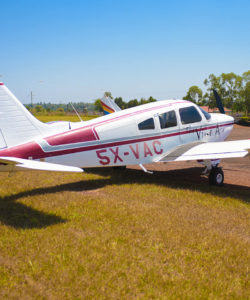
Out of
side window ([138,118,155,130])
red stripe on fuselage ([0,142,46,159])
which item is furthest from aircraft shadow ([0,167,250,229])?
side window ([138,118,155,130])

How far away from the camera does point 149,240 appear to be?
16.8 feet

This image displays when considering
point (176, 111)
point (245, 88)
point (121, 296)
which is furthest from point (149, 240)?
point (245, 88)

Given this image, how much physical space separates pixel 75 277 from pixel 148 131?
5808mm

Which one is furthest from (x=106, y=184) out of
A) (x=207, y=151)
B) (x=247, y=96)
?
(x=247, y=96)

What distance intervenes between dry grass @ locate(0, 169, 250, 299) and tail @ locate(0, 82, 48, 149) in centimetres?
165

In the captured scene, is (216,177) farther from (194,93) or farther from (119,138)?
(194,93)

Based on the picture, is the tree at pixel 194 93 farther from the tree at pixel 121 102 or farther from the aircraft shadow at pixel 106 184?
the aircraft shadow at pixel 106 184

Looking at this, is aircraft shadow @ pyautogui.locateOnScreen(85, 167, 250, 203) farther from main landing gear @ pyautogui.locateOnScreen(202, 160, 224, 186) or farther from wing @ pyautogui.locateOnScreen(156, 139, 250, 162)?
wing @ pyautogui.locateOnScreen(156, 139, 250, 162)

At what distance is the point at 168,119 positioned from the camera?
9562 mm

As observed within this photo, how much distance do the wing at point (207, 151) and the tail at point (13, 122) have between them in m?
4.44

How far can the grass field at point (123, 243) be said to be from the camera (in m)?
3.82

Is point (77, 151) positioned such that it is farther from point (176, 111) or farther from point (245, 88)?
point (245, 88)

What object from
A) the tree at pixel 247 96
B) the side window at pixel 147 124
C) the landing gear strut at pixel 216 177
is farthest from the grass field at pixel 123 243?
the tree at pixel 247 96

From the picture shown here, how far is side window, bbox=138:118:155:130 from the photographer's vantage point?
29.2 feet
